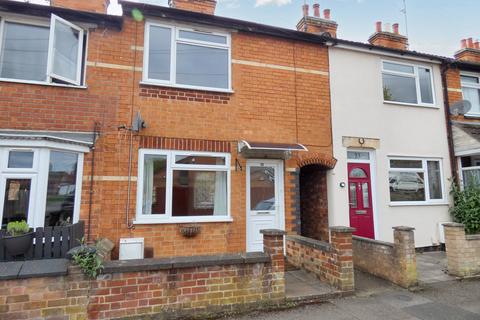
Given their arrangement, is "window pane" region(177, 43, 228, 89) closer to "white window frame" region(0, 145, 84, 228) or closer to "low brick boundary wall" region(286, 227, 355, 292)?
"white window frame" region(0, 145, 84, 228)

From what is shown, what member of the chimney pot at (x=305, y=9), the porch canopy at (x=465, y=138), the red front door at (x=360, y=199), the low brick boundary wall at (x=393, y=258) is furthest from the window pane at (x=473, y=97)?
the low brick boundary wall at (x=393, y=258)

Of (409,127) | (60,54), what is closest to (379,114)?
(409,127)

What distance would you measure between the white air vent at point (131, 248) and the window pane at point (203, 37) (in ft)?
15.2

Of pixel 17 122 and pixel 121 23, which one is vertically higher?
pixel 121 23

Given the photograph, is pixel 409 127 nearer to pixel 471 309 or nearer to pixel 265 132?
pixel 265 132

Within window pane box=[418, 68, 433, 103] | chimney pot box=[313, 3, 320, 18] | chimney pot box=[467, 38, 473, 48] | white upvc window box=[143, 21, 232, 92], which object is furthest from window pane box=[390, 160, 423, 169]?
chimney pot box=[467, 38, 473, 48]

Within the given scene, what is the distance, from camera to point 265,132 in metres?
7.29

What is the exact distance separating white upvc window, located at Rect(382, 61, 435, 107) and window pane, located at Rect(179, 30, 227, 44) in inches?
188

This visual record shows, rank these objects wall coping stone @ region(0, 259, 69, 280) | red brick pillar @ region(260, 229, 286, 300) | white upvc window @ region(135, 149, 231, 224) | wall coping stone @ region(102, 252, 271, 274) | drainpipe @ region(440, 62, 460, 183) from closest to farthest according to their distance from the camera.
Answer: wall coping stone @ region(0, 259, 69, 280) → wall coping stone @ region(102, 252, 271, 274) → red brick pillar @ region(260, 229, 286, 300) → white upvc window @ region(135, 149, 231, 224) → drainpipe @ region(440, 62, 460, 183)

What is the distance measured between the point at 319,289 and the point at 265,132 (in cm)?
368

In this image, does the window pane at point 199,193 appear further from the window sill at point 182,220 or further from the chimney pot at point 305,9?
the chimney pot at point 305,9

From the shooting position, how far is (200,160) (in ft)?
22.2

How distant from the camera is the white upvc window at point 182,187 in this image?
635 centimetres

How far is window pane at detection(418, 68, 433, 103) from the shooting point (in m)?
9.16
